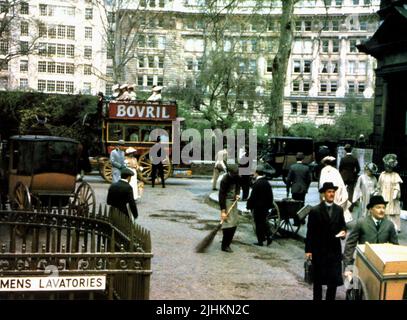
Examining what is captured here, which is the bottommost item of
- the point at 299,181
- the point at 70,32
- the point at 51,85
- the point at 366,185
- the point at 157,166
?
the point at 157,166

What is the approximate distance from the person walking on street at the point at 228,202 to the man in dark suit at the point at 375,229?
4.70m

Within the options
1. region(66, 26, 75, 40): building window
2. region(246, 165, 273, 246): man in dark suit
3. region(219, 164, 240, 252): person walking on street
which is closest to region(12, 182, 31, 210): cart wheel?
region(219, 164, 240, 252): person walking on street

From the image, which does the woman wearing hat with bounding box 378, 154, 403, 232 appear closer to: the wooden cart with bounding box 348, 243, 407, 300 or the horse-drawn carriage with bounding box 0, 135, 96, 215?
the horse-drawn carriage with bounding box 0, 135, 96, 215

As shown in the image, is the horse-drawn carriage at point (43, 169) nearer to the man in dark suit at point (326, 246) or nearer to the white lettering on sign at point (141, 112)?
the man in dark suit at point (326, 246)

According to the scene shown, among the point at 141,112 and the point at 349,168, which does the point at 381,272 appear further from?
the point at 141,112

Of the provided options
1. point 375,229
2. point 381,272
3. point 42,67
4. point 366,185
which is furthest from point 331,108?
point 381,272

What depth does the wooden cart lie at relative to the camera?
6.56 metres

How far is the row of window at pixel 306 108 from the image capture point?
330ft

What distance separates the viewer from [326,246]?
8008 mm

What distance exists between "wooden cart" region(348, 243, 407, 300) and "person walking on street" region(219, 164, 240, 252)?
503 cm

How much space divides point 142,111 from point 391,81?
10099 mm

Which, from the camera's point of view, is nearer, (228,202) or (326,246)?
(326,246)

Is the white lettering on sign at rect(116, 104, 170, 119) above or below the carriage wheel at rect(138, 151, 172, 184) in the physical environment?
above
